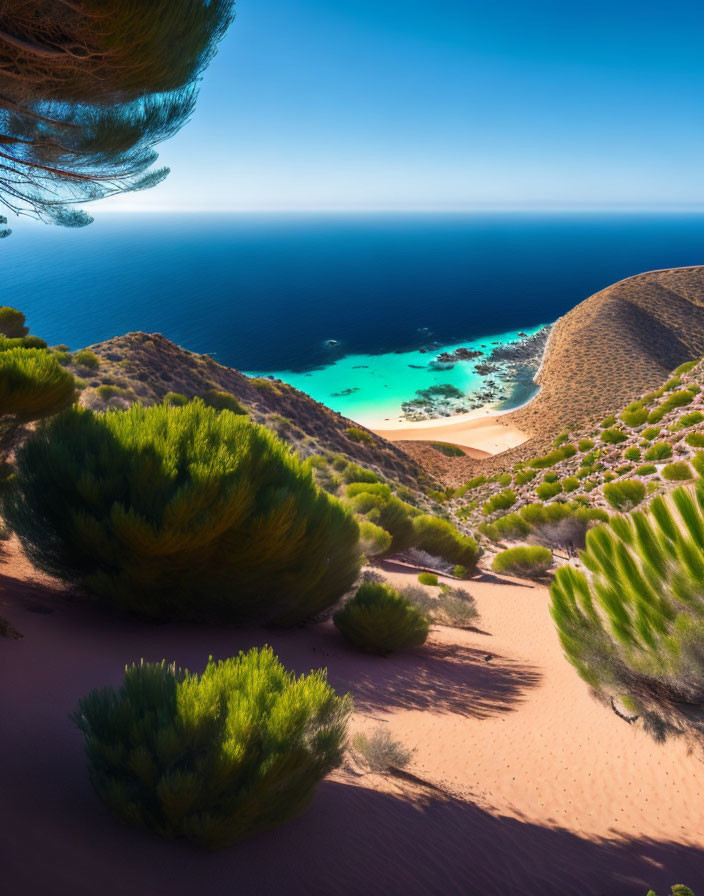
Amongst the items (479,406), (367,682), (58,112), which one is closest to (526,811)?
(367,682)

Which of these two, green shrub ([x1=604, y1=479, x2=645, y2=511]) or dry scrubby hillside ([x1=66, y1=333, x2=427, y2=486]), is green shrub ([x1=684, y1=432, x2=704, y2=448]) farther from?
dry scrubby hillside ([x1=66, y1=333, x2=427, y2=486])

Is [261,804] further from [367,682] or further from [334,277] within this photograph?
[334,277]

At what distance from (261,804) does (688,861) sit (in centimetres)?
383

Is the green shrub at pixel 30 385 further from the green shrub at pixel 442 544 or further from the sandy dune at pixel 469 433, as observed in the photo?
the sandy dune at pixel 469 433

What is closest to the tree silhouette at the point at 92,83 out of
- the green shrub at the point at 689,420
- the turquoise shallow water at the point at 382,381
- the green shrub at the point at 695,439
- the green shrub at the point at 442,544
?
the green shrub at the point at 442,544

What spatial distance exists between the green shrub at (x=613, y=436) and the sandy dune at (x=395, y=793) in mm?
20396

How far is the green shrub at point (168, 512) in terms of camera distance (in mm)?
5703

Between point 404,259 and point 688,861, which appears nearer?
point 688,861

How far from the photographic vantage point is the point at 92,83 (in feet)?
18.9

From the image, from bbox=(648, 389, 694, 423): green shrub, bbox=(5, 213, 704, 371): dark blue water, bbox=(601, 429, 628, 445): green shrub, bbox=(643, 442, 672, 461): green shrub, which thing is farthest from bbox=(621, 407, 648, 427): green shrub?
bbox=(5, 213, 704, 371): dark blue water

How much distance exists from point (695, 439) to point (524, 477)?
8.83 m

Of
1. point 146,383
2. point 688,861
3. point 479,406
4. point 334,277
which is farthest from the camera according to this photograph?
point 334,277

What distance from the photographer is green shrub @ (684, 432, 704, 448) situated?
19.2m

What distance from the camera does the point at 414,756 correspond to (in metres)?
5.35
